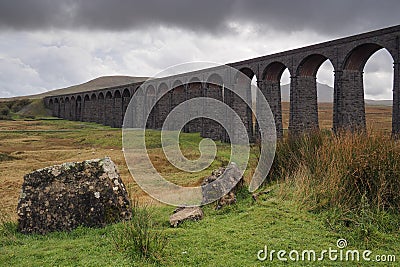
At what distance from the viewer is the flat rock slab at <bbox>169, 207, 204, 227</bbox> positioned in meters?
5.55

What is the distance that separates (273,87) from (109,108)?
29.2m

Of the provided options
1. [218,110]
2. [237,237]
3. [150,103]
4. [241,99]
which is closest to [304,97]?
[241,99]

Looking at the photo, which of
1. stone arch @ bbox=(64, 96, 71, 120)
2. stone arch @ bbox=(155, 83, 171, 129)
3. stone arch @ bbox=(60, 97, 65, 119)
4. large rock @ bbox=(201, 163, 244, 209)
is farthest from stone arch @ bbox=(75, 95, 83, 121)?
large rock @ bbox=(201, 163, 244, 209)

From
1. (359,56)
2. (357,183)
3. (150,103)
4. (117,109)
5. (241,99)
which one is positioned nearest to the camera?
(357,183)

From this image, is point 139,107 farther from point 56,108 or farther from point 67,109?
point 56,108

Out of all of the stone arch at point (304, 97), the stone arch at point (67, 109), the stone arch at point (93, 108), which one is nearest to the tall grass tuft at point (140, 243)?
the stone arch at point (304, 97)

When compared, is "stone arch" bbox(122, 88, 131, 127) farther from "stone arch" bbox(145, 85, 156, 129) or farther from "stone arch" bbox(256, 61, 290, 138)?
"stone arch" bbox(256, 61, 290, 138)

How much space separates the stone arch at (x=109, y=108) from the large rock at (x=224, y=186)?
131 feet

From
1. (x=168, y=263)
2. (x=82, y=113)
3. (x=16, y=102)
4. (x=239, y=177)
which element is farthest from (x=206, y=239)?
(x=16, y=102)

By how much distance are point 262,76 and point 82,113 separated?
41265 mm

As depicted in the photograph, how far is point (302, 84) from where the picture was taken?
66.9 ft

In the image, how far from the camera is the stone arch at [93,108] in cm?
5277

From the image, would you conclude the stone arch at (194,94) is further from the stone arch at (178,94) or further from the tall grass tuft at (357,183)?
the tall grass tuft at (357,183)

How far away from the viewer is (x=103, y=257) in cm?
424
